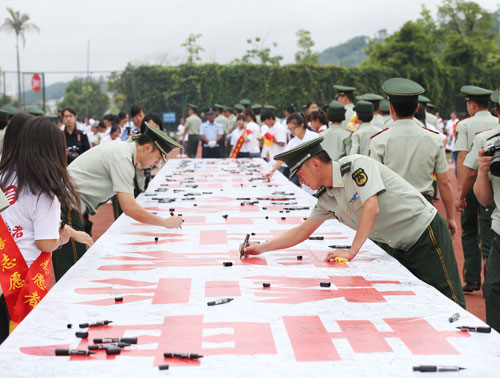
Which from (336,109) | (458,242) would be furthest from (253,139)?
(458,242)

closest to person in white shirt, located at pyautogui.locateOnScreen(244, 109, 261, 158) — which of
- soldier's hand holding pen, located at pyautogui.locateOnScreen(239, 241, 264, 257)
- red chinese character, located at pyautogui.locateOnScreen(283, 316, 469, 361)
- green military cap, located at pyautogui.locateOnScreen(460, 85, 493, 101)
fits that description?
green military cap, located at pyautogui.locateOnScreen(460, 85, 493, 101)

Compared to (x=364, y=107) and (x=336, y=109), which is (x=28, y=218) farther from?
(x=336, y=109)

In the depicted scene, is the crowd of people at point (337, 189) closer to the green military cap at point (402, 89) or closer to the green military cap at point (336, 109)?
the green military cap at point (402, 89)

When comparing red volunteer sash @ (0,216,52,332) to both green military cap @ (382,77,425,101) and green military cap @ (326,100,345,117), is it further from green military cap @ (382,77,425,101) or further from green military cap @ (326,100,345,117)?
green military cap @ (326,100,345,117)

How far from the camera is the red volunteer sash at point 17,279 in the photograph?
2.79 metres

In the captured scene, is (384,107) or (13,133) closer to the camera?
(13,133)

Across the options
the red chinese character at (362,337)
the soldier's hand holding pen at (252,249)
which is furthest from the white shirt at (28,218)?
the red chinese character at (362,337)

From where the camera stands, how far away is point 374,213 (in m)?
3.09

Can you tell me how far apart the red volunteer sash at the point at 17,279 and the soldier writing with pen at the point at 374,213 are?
1.15m

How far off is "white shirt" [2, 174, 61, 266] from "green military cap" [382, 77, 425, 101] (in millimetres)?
2523

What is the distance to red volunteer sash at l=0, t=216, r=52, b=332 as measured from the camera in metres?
2.79

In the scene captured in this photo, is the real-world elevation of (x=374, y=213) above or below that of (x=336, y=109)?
below

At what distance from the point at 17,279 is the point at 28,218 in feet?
0.95

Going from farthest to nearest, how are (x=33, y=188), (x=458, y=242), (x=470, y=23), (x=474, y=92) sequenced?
(x=470, y=23) < (x=458, y=242) < (x=474, y=92) < (x=33, y=188)
